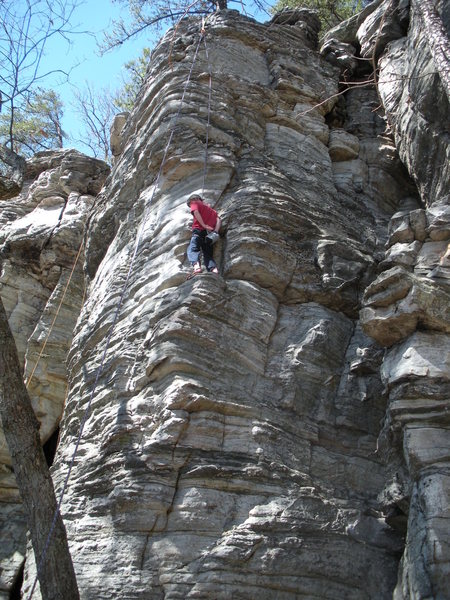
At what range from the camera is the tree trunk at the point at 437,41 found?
7910 millimetres

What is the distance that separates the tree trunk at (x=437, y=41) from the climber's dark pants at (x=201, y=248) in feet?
10.8

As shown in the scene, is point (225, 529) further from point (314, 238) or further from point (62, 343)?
point (62, 343)

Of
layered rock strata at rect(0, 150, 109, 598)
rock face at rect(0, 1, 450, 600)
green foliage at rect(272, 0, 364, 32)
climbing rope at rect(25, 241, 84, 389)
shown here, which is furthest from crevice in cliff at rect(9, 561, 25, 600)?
green foliage at rect(272, 0, 364, 32)

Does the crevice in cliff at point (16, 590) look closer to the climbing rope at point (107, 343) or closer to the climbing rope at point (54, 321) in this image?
the climbing rope at point (107, 343)

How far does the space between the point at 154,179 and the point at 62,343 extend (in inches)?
150

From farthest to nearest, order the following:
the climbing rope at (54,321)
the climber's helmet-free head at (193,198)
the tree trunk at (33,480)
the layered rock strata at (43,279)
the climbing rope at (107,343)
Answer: the climbing rope at (54,321) → the layered rock strata at (43,279) → the climber's helmet-free head at (193,198) → the climbing rope at (107,343) → the tree trunk at (33,480)

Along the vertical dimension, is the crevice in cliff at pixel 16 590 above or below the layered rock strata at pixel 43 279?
below

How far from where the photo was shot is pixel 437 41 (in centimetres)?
830

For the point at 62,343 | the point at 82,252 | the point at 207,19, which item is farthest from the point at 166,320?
the point at 207,19

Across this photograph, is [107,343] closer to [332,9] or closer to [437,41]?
[437,41]

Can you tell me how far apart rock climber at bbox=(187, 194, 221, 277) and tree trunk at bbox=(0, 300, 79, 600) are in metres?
2.78

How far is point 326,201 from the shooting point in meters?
10.4

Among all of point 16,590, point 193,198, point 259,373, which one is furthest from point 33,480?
point 16,590

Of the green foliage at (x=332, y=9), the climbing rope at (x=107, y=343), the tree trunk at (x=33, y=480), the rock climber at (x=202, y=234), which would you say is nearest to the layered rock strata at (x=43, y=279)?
the climbing rope at (x=107, y=343)
